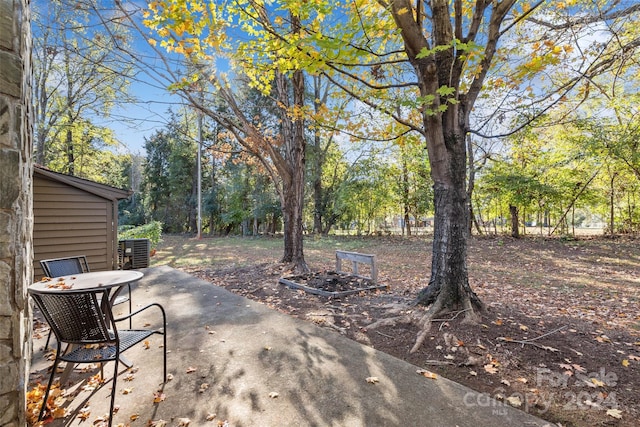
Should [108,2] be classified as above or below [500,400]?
above

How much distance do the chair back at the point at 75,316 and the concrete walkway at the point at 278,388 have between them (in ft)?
1.78

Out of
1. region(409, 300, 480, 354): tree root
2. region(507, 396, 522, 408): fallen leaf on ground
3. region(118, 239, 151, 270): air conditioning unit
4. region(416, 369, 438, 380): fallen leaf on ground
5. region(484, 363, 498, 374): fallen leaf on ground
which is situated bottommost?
region(507, 396, 522, 408): fallen leaf on ground

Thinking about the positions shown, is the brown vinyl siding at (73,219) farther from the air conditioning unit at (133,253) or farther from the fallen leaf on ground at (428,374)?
the fallen leaf on ground at (428,374)

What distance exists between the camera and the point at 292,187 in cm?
712

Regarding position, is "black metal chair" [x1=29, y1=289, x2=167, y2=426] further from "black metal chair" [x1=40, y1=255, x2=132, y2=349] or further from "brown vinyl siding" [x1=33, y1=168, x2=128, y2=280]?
"brown vinyl siding" [x1=33, y1=168, x2=128, y2=280]

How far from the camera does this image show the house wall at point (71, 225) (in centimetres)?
581

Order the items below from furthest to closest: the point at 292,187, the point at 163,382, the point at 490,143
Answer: the point at 490,143 → the point at 292,187 → the point at 163,382

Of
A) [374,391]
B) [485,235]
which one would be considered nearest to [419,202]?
[485,235]

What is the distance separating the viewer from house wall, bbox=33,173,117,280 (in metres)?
5.81

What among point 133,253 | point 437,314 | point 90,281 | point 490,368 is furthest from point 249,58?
point 133,253

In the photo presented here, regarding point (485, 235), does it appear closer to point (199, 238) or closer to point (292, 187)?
point (292, 187)

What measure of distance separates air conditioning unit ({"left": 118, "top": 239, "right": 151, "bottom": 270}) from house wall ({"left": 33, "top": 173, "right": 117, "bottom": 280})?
1119 mm

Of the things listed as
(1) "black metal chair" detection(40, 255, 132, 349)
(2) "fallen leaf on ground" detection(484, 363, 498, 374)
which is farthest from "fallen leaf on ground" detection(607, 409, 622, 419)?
(1) "black metal chair" detection(40, 255, 132, 349)

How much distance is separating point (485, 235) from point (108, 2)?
14.4 meters
